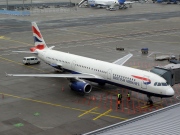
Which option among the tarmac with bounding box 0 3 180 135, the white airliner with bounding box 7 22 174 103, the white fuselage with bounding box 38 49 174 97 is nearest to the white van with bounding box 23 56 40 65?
the tarmac with bounding box 0 3 180 135

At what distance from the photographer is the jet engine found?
148ft

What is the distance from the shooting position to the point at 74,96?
4606 cm

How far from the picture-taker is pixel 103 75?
46.9 metres

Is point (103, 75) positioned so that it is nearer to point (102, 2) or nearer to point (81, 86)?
point (81, 86)

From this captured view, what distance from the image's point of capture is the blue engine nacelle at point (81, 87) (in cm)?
4503

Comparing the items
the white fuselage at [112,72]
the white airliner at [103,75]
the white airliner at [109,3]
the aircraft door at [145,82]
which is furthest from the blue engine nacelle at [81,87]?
the white airliner at [109,3]

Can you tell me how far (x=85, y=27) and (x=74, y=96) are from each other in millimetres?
72328

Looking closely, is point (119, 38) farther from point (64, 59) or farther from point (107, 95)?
point (107, 95)

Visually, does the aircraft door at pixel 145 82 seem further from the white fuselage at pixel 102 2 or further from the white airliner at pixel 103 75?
the white fuselage at pixel 102 2

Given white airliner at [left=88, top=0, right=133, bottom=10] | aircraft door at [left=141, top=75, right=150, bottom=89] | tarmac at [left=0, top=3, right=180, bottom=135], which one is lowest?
tarmac at [left=0, top=3, right=180, bottom=135]

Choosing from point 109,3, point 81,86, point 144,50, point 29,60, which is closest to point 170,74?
point 81,86

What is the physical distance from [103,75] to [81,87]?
12.7ft

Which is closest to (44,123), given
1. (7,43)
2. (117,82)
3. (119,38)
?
(117,82)

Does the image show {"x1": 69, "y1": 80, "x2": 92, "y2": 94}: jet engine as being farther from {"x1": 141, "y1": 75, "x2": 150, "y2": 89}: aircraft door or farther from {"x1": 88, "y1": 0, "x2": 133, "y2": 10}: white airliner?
{"x1": 88, "y1": 0, "x2": 133, "y2": 10}: white airliner
